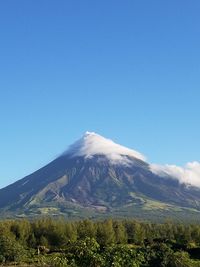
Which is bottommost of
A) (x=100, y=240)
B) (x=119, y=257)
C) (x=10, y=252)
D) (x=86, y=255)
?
(x=10, y=252)

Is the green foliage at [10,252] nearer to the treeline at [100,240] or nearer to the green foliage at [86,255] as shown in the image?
the treeline at [100,240]

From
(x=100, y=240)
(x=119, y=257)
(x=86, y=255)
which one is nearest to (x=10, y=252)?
(x=100, y=240)

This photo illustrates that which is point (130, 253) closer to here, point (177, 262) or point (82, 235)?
point (177, 262)

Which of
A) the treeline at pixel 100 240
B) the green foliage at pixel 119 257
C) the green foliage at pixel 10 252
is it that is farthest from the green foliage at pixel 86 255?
the green foliage at pixel 10 252

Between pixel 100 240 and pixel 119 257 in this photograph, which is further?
pixel 100 240

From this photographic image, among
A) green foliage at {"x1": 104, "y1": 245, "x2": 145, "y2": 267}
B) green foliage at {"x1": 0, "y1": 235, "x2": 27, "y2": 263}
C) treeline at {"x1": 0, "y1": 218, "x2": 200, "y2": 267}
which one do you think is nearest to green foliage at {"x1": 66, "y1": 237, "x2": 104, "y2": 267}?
green foliage at {"x1": 104, "y1": 245, "x2": 145, "y2": 267}

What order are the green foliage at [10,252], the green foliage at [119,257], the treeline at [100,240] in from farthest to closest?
the green foliage at [10,252], the treeline at [100,240], the green foliage at [119,257]

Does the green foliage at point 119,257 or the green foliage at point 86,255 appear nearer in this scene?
the green foliage at point 86,255

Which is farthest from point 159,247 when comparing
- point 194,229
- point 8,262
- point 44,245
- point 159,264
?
point 194,229

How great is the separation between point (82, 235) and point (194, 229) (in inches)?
1567

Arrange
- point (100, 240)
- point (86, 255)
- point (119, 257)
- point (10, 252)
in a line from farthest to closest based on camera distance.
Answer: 1. point (100, 240)
2. point (10, 252)
3. point (119, 257)
4. point (86, 255)

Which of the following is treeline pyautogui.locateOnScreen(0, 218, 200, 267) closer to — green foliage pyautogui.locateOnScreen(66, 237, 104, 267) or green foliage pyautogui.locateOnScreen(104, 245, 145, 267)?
green foliage pyautogui.locateOnScreen(104, 245, 145, 267)

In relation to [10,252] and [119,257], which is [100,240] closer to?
[10,252]

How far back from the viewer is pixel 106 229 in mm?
170250
